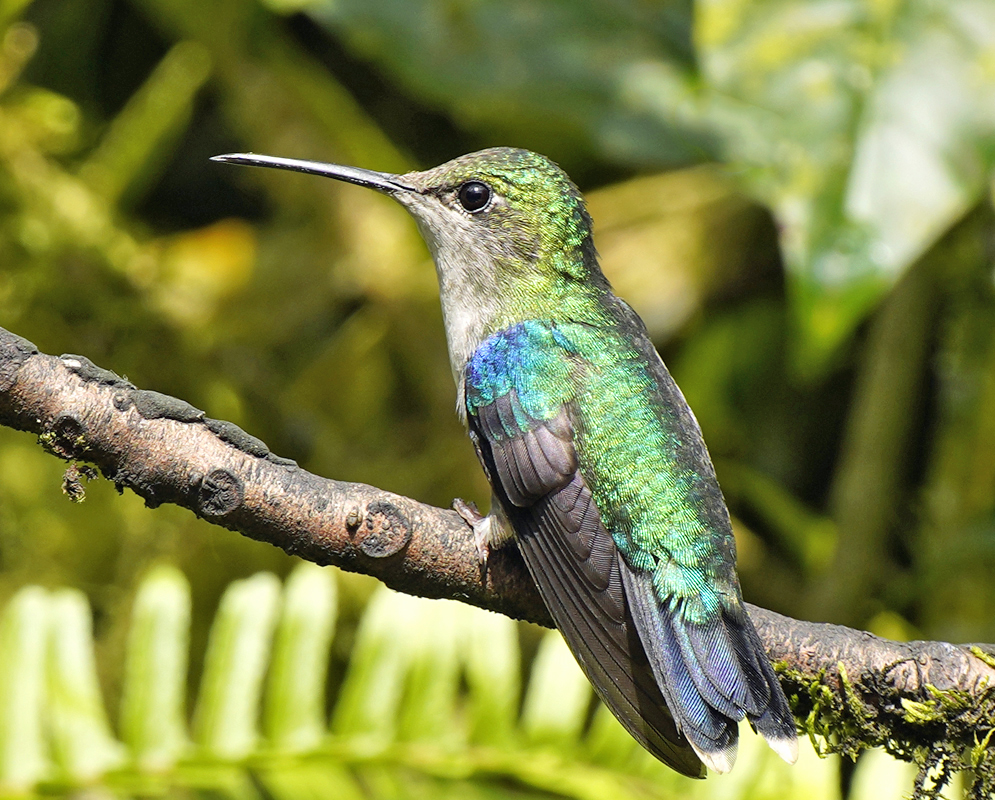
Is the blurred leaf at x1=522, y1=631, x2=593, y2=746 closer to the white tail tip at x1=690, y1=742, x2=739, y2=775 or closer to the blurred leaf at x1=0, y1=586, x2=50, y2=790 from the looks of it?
the white tail tip at x1=690, y1=742, x2=739, y2=775

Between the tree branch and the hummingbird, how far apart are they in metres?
0.11

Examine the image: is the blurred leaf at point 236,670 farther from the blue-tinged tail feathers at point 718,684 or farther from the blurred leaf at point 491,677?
the blue-tinged tail feathers at point 718,684

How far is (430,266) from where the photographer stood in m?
4.79

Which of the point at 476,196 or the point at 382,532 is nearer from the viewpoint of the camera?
the point at 382,532

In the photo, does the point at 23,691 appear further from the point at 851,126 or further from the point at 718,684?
the point at 851,126

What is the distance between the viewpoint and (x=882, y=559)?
4.27 meters

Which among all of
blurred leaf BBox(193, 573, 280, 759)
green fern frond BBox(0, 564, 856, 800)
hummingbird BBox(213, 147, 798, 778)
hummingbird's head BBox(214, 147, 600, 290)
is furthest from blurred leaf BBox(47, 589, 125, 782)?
hummingbird's head BBox(214, 147, 600, 290)

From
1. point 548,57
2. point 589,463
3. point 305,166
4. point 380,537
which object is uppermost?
point 548,57

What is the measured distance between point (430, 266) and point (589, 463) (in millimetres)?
2348

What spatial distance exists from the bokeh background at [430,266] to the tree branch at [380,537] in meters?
1.18

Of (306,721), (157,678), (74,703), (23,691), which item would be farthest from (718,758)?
(23,691)

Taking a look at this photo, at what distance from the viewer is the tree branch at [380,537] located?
2.00 m

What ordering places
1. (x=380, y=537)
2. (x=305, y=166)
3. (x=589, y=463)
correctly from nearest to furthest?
(x=380, y=537) < (x=589, y=463) < (x=305, y=166)

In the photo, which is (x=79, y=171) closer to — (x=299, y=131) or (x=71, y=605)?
(x=299, y=131)
